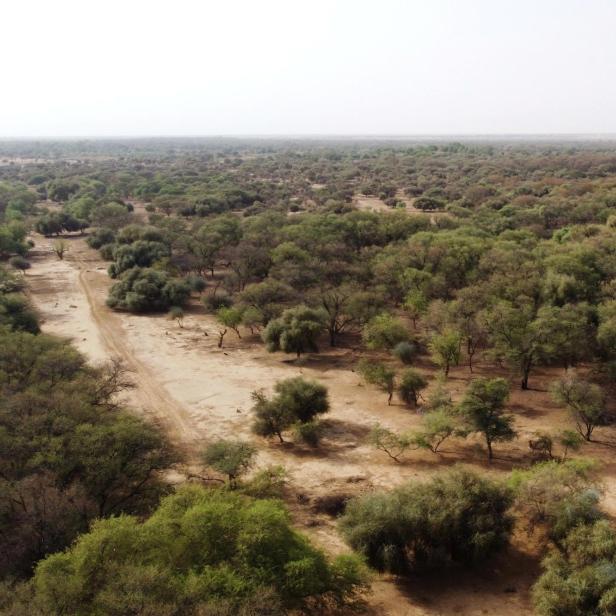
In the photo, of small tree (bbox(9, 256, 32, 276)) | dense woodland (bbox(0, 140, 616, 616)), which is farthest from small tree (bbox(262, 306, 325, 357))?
small tree (bbox(9, 256, 32, 276))

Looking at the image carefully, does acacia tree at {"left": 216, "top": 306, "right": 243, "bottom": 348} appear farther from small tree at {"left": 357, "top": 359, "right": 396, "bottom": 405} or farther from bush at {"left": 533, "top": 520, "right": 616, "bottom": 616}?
bush at {"left": 533, "top": 520, "right": 616, "bottom": 616}

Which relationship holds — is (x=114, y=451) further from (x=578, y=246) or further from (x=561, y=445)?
(x=578, y=246)

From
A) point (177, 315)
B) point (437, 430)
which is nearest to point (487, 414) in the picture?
point (437, 430)

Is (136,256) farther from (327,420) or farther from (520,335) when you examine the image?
(520,335)

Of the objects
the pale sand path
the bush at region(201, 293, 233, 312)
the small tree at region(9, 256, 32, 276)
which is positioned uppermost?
the small tree at region(9, 256, 32, 276)

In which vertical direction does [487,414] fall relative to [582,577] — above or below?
above

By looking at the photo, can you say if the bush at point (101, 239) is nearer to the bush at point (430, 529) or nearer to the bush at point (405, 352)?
the bush at point (405, 352)
